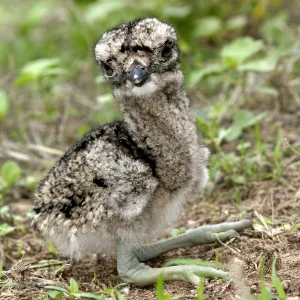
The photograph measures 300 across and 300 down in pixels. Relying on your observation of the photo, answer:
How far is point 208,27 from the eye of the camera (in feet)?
18.5

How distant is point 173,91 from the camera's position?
116 inches

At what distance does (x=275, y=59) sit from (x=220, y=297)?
199cm

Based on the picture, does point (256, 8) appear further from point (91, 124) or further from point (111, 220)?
point (111, 220)

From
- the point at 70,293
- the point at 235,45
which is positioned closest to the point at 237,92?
the point at 235,45

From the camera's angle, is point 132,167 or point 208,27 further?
point 208,27

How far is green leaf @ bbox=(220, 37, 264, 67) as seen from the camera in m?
4.14

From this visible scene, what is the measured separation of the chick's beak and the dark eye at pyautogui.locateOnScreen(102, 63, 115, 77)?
0.15m

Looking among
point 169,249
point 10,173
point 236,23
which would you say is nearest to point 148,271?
point 169,249

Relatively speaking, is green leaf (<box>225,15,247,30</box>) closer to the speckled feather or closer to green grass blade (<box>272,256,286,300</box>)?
the speckled feather

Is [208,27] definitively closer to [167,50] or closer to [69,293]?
[167,50]

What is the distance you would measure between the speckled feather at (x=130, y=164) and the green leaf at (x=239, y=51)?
1182 millimetres

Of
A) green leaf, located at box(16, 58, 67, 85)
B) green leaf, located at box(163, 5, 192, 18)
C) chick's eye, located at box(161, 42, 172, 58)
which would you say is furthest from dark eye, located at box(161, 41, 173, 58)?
green leaf, located at box(163, 5, 192, 18)

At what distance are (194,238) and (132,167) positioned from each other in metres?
0.54

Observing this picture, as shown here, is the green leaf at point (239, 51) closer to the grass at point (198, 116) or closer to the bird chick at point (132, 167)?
the grass at point (198, 116)
